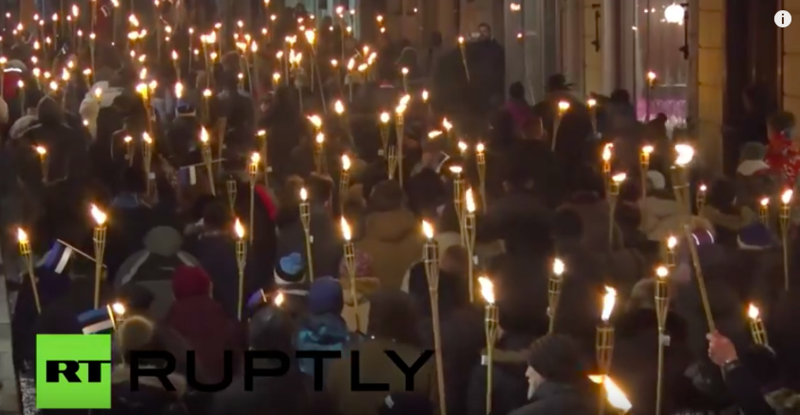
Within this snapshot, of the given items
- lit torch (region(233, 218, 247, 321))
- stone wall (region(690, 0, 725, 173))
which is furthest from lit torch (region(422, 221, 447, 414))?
stone wall (region(690, 0, 725, 173))

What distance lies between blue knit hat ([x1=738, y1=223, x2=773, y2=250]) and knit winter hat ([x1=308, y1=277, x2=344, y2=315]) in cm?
227

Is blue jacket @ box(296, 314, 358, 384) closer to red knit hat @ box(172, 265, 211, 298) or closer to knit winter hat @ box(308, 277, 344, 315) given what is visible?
knit winter hat @ box(308, 277, 344, 315)

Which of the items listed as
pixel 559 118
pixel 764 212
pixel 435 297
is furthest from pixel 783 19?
pixel 435 297

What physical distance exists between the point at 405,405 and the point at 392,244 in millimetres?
2832

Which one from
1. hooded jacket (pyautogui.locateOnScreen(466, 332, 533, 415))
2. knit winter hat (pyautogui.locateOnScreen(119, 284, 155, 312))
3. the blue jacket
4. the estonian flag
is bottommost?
hooded jacket (pyautogui.locateOnScreen(466, 332, 533, 415))

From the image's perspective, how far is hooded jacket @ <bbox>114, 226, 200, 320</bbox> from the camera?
8703 millimetres

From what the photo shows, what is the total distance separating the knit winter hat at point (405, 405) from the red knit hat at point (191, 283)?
1.53 meters

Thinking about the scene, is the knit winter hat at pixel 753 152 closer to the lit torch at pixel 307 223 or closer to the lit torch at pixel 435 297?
the lit torch at pixel 307 223

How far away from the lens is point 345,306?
8.29 meters

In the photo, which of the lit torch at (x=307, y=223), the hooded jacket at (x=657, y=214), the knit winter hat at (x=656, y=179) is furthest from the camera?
the knit winter hat at (x=656, y=179)

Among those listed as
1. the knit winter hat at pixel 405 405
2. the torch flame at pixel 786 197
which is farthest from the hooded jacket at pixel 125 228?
the torch flame at pixel 786 197

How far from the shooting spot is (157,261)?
882cm

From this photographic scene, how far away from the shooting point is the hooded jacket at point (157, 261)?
8.70 m

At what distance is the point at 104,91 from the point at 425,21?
15603 mm
